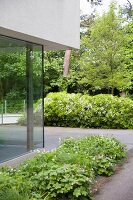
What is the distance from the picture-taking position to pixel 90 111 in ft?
61.0

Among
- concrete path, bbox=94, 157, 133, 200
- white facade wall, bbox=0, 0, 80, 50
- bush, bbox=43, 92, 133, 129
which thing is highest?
white facade wall, bbox=0, 0, 80, 50

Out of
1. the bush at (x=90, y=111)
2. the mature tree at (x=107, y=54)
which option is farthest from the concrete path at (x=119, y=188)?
the mature tree at (x=107, y=54)

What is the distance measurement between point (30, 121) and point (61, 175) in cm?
482

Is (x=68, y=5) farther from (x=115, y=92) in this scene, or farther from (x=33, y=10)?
(x=115, y=92)

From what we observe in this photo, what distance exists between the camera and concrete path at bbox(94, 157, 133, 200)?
725 centimetres

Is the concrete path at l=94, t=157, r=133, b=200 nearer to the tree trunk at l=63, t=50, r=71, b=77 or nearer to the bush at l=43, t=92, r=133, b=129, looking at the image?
the bush at l=43, t=92, r=133, b=129

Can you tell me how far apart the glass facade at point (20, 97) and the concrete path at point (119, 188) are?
9.45 feet

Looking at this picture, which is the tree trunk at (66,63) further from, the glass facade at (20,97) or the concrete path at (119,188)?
the concrete path at (119,188)

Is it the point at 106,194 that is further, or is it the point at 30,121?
the point at 30,121

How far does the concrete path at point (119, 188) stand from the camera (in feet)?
23.8

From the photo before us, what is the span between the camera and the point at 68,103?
1914cm

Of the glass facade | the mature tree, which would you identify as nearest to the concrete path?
the glass facade

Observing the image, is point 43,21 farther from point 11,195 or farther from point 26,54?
point 11,195

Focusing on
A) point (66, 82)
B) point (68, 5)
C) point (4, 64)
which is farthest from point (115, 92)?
point (4, 64)
